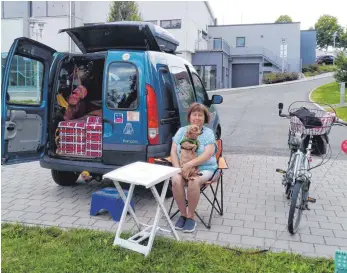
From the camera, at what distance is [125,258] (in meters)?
3.38

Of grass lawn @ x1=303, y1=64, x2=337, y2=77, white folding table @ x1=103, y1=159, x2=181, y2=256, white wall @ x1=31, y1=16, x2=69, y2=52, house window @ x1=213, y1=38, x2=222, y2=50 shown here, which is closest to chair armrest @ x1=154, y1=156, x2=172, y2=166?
white folding table @ x1=103, y1=159, x2=181, y2=256

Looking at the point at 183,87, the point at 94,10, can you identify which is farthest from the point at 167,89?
Answer: the point at 94,10

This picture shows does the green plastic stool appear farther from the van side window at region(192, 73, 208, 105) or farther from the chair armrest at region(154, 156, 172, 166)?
the van side window at region(192, 73, 208, 105)

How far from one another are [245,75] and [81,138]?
1186 inches

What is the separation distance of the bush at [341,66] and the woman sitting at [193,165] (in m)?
16.2

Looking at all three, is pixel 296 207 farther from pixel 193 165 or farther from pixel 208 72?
pixel 208 72

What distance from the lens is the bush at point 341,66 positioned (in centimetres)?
1825

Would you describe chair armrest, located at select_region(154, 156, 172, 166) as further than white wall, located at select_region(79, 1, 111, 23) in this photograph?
No

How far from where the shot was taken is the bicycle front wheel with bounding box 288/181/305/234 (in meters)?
3.93

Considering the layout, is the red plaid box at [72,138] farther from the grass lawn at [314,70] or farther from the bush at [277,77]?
the grass lawn at [314,70]

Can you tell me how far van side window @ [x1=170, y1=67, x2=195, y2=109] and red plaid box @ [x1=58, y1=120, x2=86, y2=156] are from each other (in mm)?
1413

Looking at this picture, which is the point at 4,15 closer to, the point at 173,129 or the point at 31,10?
the point at 31,10

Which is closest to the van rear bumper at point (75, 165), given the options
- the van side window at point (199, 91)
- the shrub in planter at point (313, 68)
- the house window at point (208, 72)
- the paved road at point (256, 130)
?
the van side window at point (199, 91)

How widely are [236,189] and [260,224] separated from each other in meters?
1.44
